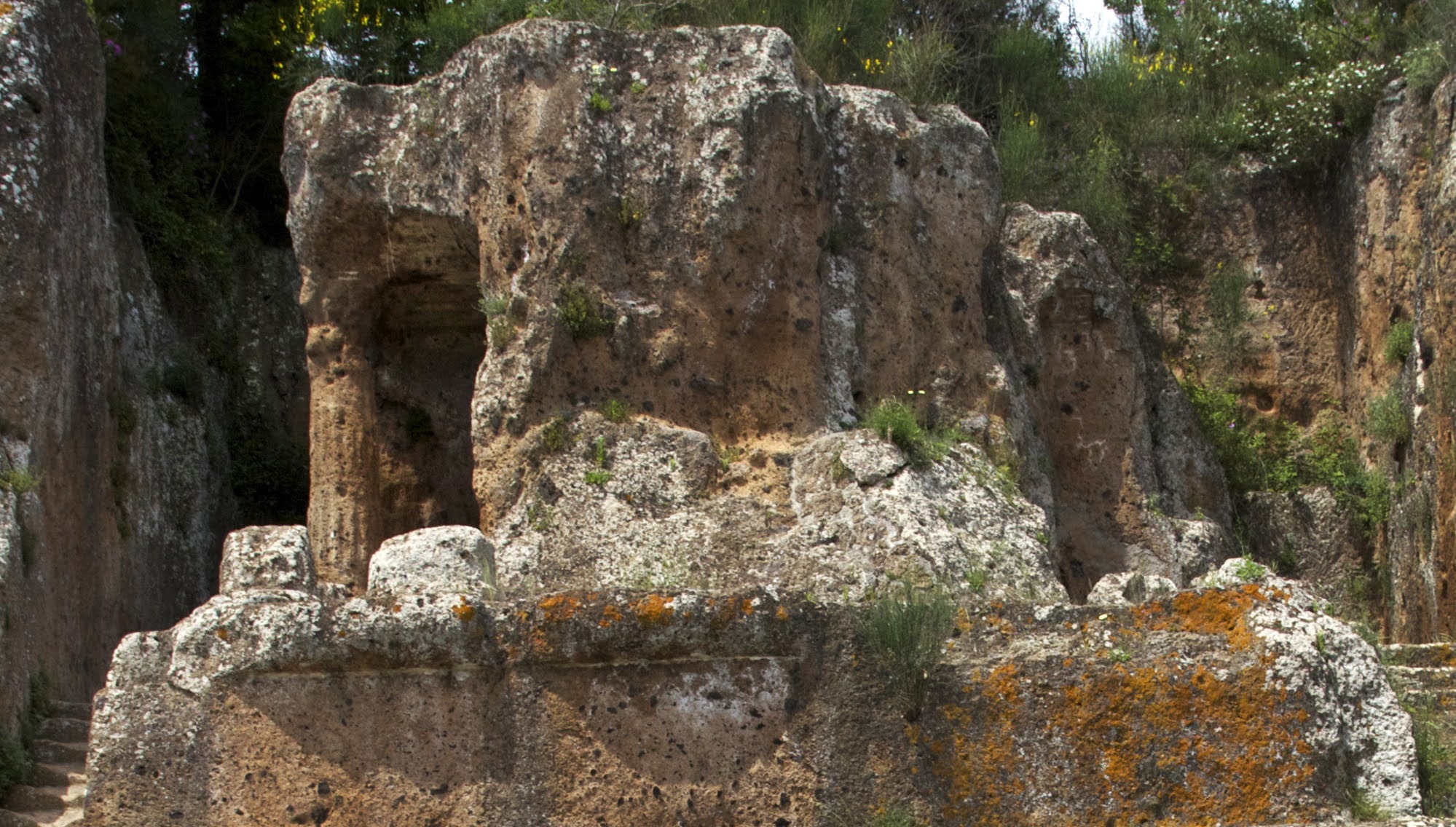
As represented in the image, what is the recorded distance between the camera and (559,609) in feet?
22.5

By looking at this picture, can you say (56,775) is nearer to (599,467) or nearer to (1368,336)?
(599,467)

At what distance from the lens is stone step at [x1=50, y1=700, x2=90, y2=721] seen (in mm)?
11727

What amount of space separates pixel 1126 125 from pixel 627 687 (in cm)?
1064

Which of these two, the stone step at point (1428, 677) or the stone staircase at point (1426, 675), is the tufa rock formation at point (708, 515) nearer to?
the stone staircase at point (1426, 675)

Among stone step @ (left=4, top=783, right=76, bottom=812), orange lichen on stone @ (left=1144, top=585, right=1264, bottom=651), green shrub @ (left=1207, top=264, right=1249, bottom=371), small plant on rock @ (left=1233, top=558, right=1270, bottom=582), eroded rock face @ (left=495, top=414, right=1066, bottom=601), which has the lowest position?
stone step @ (left=4, top=783, right=76, bottom=812)

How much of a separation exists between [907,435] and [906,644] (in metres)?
3.85

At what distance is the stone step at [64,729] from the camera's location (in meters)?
11.4

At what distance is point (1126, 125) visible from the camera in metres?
16.2

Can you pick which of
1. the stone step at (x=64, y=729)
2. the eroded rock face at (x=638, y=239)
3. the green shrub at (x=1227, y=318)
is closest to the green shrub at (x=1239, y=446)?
the green shrub at (x=1227, y=318)

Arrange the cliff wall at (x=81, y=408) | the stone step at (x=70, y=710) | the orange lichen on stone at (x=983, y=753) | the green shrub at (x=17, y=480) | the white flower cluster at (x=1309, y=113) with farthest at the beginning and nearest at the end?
the white flower cluster at (x=1309, y=113) → the cliff wall at (x=81, y=408) → the stone step at (x=70, y=710) → the green shrub at (x=17, y=480) → the orange lichen on stone at (x=983, y=753)

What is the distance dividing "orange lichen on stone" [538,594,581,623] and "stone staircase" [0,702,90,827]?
396 centimetres

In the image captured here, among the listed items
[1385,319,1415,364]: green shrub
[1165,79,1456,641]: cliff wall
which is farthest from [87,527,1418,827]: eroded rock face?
[1385,319,1415,364]: green shrub

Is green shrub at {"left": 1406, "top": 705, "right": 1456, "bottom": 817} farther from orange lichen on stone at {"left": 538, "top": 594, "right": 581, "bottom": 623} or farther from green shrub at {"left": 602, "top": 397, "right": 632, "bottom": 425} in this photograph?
green shrub at {"left": 602, "top": 397, "right": 632, "bottom": 425}

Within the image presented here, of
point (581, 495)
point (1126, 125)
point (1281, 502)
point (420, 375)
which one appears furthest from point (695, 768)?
point (1126, 125)
